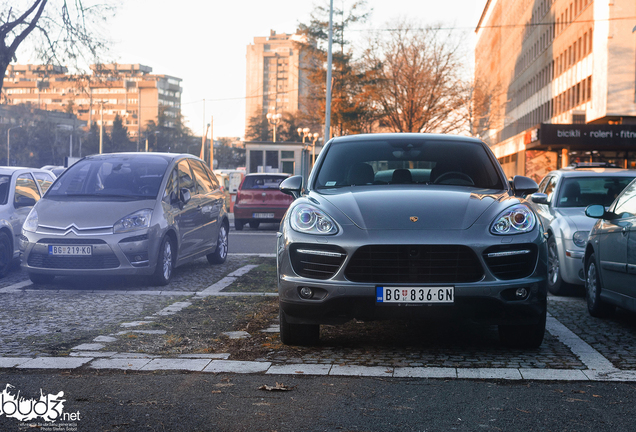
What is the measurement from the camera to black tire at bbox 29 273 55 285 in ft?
30.8

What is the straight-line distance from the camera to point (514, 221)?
5.58m

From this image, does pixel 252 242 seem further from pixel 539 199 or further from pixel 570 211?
pixel 570 211

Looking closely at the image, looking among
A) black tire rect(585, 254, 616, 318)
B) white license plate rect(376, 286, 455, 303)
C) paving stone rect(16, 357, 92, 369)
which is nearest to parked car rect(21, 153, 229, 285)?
paving stone rect(16, 357, 92, 369)

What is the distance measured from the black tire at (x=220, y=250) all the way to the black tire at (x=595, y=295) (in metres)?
6.04

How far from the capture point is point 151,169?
33.8 ft

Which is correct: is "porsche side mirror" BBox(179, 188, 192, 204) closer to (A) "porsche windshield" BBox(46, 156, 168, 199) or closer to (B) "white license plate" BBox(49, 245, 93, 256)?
(A) "porsche windshield" BBox(46, 156, 168, 199)

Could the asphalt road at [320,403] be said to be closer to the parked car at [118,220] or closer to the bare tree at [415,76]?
the parked car at [118,220]

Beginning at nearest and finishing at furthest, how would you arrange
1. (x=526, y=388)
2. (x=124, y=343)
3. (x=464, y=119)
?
(x=526, y=388), (x=124, y=343), (x=464, y=119)

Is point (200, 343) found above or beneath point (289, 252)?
beneath

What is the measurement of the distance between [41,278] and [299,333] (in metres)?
4.90

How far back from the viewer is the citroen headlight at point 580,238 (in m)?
8.89

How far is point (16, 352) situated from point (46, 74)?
819 inches

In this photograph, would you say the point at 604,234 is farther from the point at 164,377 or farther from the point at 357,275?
the point at 164,377

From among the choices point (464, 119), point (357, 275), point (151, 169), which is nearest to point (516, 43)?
point (464, 119)
